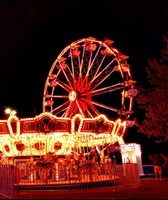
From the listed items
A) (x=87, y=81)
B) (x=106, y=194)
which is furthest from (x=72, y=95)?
(x=106, y=194)

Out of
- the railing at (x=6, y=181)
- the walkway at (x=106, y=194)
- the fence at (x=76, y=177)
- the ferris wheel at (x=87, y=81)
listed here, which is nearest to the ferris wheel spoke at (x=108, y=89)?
the ferris wheel at (x=87, y=81)

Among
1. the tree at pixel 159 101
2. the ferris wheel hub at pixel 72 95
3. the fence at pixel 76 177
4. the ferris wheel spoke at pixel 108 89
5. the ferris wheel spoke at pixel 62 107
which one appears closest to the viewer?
the fence at pixel 76 177

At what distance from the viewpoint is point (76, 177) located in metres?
13.2

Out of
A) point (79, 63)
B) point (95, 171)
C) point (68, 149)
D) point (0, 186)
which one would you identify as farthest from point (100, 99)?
point (0, 186)

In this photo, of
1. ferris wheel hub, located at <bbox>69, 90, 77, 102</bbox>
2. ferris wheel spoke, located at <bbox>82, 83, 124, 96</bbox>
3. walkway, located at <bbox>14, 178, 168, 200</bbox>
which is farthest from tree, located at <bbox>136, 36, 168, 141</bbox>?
ferris wheel hub, located at <bbox>69, 90, 77, 102</bbox>

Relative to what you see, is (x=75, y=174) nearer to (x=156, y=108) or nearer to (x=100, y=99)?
(x=156, y=108)

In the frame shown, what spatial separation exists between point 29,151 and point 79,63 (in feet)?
21.4

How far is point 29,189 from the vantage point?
1288 centimetres

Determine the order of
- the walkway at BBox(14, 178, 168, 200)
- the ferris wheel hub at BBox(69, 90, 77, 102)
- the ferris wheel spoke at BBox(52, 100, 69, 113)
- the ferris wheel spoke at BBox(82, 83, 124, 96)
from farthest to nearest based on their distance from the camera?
the ferris wheel spoke at BBox(52, 100, 69, 113) < the ferris wheel spoke at BBox(82, 83, 124, 96) < the ferris wheel hub at BBox(69, 90, 77, 102) < the walkway at BBox(14, 178, 168, 200)

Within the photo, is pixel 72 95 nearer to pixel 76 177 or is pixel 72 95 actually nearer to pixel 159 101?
pixel 159 101

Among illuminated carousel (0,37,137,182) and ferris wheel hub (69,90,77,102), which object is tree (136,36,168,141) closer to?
illuminated carousel (0,37,137,182)

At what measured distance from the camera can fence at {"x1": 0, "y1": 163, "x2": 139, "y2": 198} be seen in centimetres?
1244

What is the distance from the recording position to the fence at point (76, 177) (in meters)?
12.4

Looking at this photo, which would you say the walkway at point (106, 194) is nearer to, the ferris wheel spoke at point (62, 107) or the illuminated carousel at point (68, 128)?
the illuminated carousel at point (68, 128)
